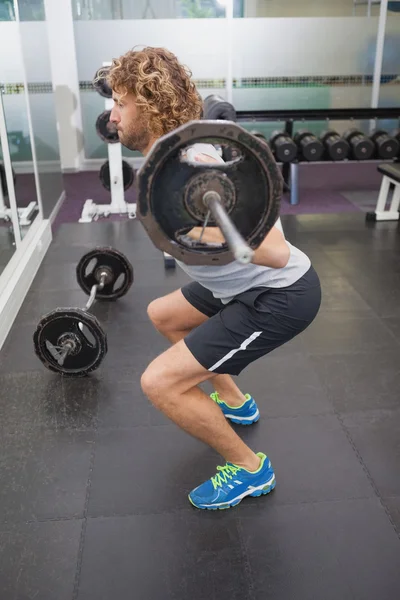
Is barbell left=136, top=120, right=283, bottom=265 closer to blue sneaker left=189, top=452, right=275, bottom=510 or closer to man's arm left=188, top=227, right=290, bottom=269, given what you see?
man's arm left=188, top=227, right=290, bottom=269

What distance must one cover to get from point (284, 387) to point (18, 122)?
249 cm

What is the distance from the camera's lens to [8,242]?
10.7 ft

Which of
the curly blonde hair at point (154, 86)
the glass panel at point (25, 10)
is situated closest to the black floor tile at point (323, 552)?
the curly blonde hair at point (154, 86)

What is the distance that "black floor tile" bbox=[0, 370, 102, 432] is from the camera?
2062mm

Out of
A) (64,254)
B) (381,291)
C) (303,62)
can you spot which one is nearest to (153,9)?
(303,62)

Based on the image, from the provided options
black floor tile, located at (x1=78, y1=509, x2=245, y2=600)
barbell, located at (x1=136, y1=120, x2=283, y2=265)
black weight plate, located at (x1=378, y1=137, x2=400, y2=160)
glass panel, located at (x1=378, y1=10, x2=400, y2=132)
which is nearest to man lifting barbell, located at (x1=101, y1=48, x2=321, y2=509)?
barbell, located at (x1=136, y1=120, x2=283, y2=265)

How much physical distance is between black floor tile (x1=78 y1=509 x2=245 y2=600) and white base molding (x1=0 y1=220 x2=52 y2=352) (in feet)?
4.49

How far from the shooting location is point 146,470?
71.5 inches

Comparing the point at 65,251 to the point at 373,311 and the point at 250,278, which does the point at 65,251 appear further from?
the point at 250,278

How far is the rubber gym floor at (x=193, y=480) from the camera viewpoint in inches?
56.3

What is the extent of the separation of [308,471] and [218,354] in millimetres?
596

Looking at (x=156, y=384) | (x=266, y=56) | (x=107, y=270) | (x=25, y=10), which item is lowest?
(x=107, y=270)

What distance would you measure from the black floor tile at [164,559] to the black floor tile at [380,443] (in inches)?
20.3

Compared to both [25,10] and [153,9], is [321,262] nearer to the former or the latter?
[25,10]
